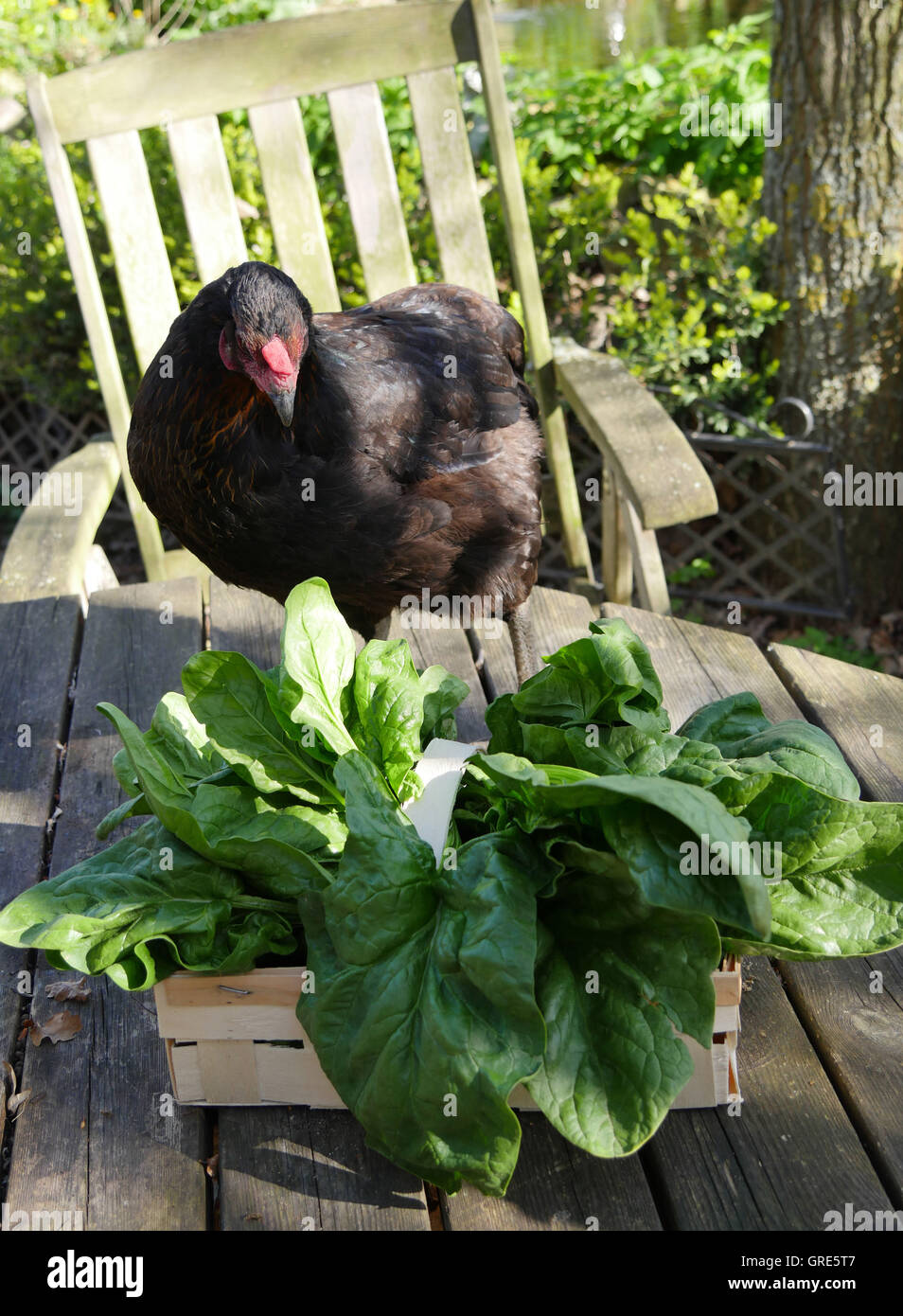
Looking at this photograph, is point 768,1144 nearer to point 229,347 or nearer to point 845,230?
point 229,347

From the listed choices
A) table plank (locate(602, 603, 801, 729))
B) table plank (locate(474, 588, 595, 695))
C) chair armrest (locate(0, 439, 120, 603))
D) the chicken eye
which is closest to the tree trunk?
table plank (locate(474, 588, 595, 695))

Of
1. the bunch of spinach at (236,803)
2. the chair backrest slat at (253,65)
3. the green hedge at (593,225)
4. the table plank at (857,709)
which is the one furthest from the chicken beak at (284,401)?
the green hedge at (593,225)

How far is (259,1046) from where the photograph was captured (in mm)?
1372

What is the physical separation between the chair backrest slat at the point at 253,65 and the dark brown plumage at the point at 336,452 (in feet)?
3.35

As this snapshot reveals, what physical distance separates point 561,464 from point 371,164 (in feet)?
3.28

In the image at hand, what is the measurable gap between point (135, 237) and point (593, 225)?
2.09 m

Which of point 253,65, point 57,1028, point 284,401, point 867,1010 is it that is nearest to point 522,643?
point 284,401

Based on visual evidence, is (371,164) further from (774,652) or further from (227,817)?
(227,817)

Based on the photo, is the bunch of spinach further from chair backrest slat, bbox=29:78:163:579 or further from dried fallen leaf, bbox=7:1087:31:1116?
chair backrest slat, bbox=29:78:163:579

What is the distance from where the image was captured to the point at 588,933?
4.23 ft

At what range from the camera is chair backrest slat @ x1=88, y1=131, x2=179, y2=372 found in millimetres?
3125

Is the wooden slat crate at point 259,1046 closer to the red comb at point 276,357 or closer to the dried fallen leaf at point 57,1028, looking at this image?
the dried fallen leaf at point 57,1028
